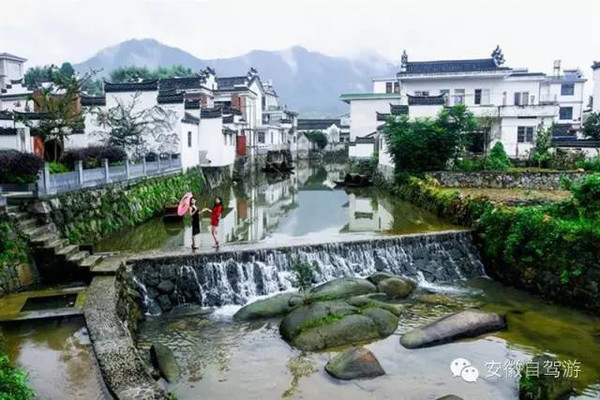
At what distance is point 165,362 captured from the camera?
29.8 ft

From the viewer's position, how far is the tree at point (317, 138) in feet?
239

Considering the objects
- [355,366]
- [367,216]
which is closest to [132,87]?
[367,216]

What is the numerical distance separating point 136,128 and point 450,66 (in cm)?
2588

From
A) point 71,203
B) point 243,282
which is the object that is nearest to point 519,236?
point 243,282

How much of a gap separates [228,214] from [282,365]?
15.0 m

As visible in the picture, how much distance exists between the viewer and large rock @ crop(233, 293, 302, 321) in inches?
464

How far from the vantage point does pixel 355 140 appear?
49.4 metres

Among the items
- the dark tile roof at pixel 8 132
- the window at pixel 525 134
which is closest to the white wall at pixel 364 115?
the window at pixel 525 134

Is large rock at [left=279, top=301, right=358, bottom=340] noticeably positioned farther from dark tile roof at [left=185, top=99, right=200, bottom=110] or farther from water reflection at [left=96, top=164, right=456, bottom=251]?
dark tile roof at [left=185, top=99, right=200, bottom=110]

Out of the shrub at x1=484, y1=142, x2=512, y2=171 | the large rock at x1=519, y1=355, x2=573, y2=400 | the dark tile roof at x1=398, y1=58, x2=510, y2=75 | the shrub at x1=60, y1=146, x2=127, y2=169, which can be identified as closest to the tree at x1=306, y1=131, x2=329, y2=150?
the dark tile roof at x1=398, y1=58, x2=510, y2=75

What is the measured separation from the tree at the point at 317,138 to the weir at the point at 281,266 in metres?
57.3

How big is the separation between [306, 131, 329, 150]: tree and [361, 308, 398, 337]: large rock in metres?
62.6

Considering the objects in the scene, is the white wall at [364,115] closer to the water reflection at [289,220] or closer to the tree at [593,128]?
the water reflection at [289,220]

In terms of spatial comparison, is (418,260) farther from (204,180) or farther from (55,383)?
(204,180)
